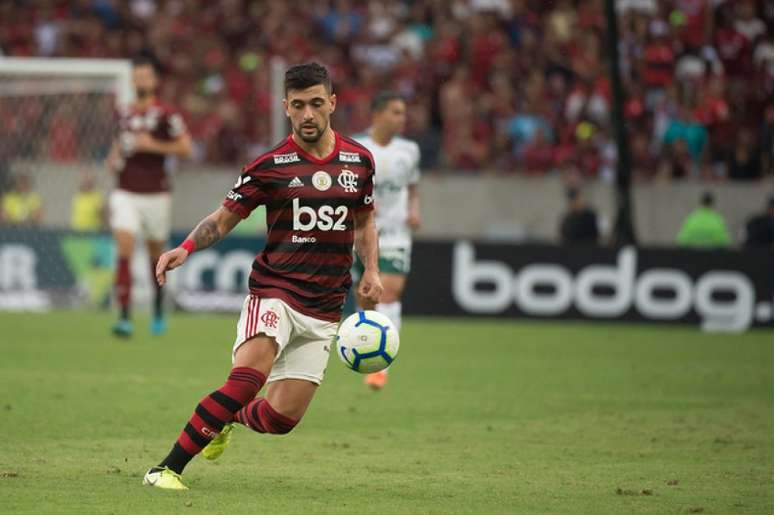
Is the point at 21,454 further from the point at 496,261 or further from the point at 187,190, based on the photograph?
the point at 187,190

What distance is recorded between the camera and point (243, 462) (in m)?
8.29

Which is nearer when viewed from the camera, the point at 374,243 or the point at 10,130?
the point at 374,243

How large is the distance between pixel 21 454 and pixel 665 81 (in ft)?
53.5

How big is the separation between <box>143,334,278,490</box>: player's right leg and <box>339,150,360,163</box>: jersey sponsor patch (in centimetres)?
103

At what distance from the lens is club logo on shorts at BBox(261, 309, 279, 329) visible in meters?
7.14

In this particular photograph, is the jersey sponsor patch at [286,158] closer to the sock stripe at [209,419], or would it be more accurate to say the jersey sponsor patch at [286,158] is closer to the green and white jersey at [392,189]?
the sock stripe at [209,419]

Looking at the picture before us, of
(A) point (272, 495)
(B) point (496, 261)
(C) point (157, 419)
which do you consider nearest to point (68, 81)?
(B) point (496, 261)

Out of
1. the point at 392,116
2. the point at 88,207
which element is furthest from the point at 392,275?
the point at 88,207

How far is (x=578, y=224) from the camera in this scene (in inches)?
837

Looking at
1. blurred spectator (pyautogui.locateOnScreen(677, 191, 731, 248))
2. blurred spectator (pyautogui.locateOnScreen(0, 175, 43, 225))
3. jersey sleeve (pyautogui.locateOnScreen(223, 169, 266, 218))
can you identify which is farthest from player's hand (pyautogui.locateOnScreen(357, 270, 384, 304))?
blurred spectator (pyautogui.locateOnScreen(0, 175, 43, 225))

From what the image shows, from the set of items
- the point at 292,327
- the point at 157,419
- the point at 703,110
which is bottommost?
the point at 157,419

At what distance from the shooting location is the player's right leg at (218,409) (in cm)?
691

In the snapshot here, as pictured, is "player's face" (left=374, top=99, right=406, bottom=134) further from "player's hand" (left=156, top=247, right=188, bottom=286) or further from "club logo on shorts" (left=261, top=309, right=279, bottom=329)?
"player's hand" (left=156, top=247, right=188, bottom=286)

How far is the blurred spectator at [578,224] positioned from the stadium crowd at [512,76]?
3.50ft
